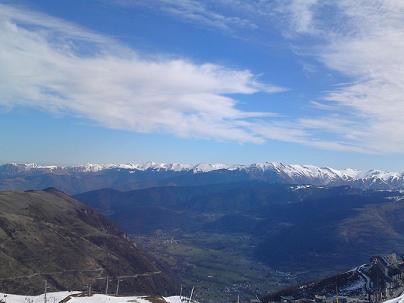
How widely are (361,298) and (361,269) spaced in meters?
37.2

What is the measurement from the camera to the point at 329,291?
→ 6516 inches

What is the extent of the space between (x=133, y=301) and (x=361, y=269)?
8964cm

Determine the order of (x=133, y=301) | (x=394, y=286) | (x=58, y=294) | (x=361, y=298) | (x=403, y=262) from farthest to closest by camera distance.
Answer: (x=403, y=262), (x=58, y=294), (x=394, y=286), (x=361, y=298), (x=133, y=301)

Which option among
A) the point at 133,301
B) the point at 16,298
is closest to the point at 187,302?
the point at 133,301

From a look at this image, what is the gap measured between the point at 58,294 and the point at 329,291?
93.6 metres

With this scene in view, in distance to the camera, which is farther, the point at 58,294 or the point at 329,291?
the point at 58,294

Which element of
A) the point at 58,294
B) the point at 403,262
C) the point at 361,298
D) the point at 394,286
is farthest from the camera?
the point at 403,262

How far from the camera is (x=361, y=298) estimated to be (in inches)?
5768

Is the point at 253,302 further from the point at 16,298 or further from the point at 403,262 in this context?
the point at 16,298

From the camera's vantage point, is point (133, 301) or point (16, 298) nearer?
point (133, 301)

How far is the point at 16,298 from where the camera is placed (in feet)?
599

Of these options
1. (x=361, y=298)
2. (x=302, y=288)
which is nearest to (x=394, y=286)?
(x=361, y=298)

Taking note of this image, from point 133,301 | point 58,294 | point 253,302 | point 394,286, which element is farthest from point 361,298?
point 58,294

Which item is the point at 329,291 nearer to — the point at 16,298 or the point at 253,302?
the point at 253,302
